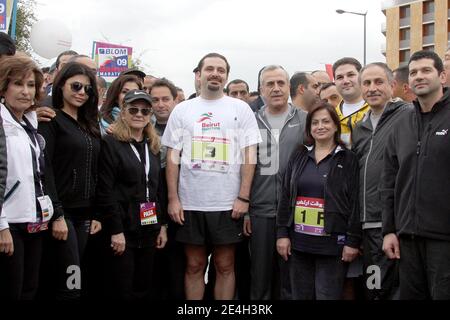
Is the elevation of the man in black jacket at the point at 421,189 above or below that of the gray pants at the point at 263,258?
above

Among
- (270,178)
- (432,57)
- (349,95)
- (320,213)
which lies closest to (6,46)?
(270,178)

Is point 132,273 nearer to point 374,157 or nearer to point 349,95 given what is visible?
point 374,157

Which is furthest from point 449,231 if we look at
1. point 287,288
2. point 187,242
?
point 187,242

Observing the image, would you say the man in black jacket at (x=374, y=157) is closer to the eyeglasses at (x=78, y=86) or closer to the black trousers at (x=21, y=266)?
the eyeglasses at (x=78, y=86)

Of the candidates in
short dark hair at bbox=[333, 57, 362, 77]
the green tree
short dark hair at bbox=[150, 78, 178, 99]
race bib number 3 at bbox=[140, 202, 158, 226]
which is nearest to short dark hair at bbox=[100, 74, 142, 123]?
short dark hair at bbox=[150, 78, 178, 99]

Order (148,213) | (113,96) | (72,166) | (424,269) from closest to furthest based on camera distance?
1. (424,269)
2. (72,166)
3. (148,213)
4. (113,96)

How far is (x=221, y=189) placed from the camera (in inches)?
209

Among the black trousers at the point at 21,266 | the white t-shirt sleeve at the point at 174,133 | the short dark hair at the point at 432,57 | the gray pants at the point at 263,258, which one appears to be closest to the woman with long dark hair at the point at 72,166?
the black trousers at the point at 21,266

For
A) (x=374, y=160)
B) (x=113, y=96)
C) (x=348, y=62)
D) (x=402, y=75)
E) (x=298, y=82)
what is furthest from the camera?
(x=298, y=82)

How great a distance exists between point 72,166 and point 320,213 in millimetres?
2087

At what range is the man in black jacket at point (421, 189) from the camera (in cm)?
411

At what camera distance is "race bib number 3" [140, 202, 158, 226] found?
507 cm

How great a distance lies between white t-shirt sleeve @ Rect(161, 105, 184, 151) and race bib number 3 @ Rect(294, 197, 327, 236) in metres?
1.29

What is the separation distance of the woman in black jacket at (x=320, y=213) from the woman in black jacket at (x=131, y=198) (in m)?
1.16
